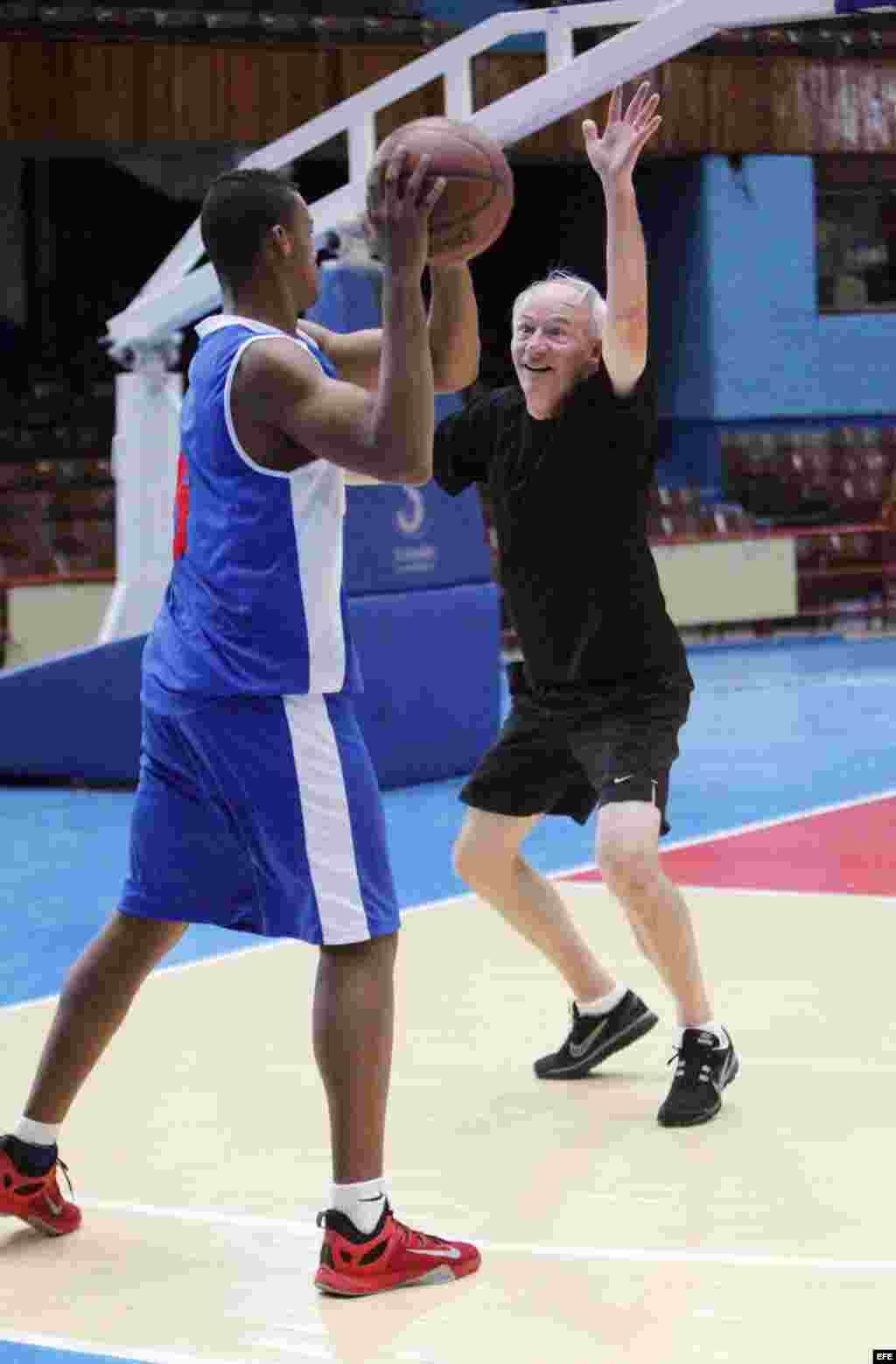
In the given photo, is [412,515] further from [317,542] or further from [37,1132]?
[317,542]

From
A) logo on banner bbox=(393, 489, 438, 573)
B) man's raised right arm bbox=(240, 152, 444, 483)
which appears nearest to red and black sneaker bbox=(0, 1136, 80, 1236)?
Answer: man's raised right arm bbox=(240, 152, 444, 483)

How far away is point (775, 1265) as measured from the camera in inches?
157

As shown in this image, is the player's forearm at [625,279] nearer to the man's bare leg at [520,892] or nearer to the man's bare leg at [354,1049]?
the man's bare leg at [520,892]

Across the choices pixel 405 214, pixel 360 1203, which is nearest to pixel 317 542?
pixel 405 214

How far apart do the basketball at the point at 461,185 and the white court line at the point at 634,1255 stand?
174 cm

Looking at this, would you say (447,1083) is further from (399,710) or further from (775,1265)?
(399,710)

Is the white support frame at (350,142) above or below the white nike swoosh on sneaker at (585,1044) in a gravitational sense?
above

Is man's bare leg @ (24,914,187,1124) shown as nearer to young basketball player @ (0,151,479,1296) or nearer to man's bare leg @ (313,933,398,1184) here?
young basketball player @ (0,151,479,1296)

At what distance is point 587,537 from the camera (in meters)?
5.21

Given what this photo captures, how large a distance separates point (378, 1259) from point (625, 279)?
79.8 inches

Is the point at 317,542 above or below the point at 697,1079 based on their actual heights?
above

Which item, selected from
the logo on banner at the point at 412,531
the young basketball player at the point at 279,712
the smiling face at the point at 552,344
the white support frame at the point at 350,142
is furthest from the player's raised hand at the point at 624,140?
the logo on banner at the point at 412,531

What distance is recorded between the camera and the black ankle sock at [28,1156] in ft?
14.0

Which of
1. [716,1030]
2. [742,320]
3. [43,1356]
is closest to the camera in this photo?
[43,1356]
